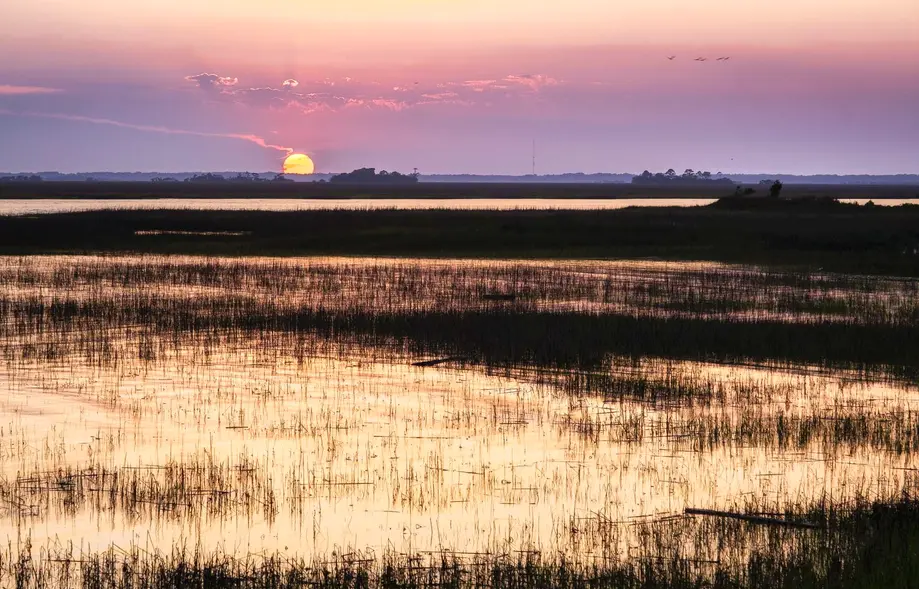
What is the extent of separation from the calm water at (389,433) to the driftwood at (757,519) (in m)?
0.44

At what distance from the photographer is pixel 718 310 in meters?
28.6

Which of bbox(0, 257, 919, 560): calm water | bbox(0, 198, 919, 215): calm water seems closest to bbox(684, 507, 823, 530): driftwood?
bbox(0, 257, 919, 560): calm water

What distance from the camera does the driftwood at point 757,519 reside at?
34.8 feet

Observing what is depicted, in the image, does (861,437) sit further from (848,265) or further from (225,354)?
(848,265)

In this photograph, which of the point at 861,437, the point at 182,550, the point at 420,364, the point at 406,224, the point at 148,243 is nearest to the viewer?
the point at 182,550

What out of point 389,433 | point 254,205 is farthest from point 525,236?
point 254,205

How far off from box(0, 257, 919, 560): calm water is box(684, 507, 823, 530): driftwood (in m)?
0.44

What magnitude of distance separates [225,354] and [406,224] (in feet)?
163

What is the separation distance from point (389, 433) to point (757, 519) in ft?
18.7

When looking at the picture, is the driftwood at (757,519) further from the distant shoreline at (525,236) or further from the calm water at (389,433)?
the distant shoreline at (525,236)

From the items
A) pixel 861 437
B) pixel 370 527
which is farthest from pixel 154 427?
pixel 861 437

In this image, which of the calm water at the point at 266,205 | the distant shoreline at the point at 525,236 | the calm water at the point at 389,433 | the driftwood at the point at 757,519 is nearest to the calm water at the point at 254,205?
the calm water at the point at 266,205

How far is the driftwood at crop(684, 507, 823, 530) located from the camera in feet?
34.8

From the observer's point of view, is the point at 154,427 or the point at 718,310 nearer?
the point at 154,427
